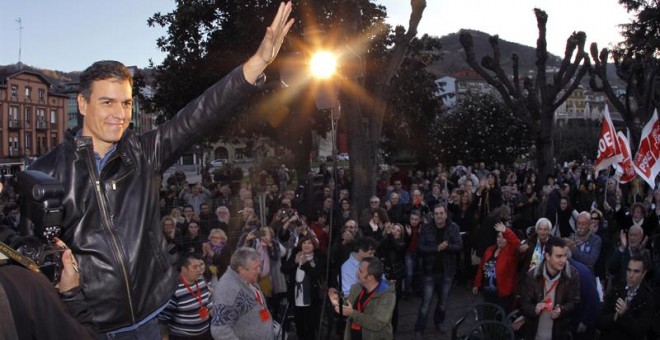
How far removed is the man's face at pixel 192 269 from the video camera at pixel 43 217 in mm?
4152

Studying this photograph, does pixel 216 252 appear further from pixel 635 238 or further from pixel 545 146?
pixel 545 146

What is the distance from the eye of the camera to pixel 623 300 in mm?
6359

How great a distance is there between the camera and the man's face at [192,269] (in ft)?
19.5

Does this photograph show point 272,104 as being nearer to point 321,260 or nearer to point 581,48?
point 581,48

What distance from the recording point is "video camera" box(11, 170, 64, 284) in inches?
69.3

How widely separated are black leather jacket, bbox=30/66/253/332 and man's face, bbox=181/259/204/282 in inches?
143

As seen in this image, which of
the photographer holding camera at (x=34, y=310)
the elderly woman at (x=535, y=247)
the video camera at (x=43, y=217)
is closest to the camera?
the photographer holding camera at (x=34, y=310)

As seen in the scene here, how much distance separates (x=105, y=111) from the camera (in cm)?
229

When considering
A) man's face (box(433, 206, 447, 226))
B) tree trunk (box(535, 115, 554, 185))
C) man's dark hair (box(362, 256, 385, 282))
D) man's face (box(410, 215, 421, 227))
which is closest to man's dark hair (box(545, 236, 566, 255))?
man's dark hair (box(362, 256, 385, 282))

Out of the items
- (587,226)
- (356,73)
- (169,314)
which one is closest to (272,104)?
(356,73)

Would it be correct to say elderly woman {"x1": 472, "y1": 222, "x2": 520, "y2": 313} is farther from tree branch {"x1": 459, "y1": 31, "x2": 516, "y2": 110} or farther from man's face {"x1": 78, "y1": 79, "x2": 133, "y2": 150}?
tree branch {"x1": 459, "y1": 31, "x2": 516, "y2": 110}

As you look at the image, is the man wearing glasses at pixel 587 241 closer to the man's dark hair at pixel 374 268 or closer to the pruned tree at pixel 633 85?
the man's dark hair at pixel 374 268

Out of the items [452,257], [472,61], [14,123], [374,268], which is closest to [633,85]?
[472,61]

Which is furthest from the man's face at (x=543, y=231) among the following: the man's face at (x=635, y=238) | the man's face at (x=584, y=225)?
the man's face at (x=635, y=238)
